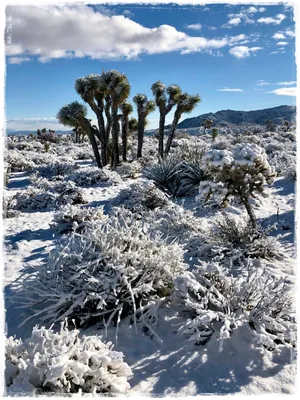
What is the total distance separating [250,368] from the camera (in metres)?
3.02

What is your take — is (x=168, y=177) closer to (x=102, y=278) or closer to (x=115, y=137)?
(x=102, y=278)

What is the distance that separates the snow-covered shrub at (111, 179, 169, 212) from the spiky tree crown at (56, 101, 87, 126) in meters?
9.04

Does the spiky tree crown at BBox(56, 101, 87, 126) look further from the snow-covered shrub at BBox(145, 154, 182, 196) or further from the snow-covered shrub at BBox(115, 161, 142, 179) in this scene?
the snow-covered shrub at BBox(145, 154, 182, 196)

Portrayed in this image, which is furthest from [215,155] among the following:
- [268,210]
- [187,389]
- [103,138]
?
[103,138]

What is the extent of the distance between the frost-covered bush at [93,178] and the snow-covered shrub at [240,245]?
6698mm

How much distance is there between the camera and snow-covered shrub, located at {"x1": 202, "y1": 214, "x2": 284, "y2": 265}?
206 inches

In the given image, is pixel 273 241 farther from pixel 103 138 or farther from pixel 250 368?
pixel 103 138

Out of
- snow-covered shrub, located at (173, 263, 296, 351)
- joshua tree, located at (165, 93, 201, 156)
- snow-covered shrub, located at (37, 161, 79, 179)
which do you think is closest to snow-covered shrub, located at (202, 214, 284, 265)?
snow-covered shrub, located at (173, 263, 296, 351)

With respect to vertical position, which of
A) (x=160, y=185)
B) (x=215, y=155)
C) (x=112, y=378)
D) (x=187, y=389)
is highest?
(x=215, y=155)

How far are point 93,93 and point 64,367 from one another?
1492cm

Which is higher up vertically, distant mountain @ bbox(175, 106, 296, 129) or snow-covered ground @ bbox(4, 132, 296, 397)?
distant mountain @ bbox(175, 106, 296, 129)

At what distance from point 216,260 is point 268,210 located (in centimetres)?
375

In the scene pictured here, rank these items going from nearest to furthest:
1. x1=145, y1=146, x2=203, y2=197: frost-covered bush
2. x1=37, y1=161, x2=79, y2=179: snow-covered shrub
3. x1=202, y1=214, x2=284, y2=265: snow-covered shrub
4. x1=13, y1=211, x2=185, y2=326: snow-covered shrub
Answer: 1. x1=13, y1=211, x2=185, y2=326: snow-covered shrub
2. x1=202, y1=214, x2=284, y2=265: snow-covered shrub
3. x1=145, y1=146, x2=203, y2=197: frost-covered bush
4. x1=37, y1=161, x2=79, y2=179: snow-covered shrub

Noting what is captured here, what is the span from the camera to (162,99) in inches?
726
